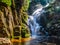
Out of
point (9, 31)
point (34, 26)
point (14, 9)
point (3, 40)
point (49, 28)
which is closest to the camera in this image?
point (3, 40)

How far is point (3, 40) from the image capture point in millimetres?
5188

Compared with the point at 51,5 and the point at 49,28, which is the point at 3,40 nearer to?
the point at 49,28

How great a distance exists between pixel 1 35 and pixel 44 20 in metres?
18.5

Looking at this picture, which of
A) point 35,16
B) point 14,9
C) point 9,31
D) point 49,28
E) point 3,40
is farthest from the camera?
point 35,16

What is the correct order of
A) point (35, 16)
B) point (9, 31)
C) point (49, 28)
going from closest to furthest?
point (9, 31) → point (49, 28) → point (35, 16)

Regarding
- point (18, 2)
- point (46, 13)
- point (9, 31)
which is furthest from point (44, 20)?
point (9, 31)

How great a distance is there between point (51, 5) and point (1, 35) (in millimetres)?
19641

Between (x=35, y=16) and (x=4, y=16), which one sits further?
(x=35, y=16)

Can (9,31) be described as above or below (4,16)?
below

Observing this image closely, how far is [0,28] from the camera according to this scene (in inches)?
1007

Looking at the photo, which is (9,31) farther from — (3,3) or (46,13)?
(46,13)

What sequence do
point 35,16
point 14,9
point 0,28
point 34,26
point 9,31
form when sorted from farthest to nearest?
1. point 35,16
2. point 34,26
3. point 14,9
4. point 9,31
5. point 0,28

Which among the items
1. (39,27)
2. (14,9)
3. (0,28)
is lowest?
(39,27)

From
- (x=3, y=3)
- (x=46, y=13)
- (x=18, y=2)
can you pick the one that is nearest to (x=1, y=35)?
(x=3, y=3)
